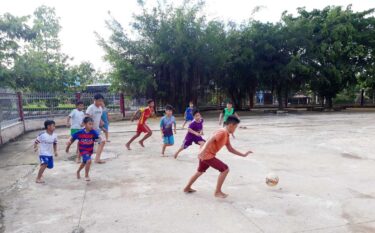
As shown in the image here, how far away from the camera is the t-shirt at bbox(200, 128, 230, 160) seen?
14.8ft

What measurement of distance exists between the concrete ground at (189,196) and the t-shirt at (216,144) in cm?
68

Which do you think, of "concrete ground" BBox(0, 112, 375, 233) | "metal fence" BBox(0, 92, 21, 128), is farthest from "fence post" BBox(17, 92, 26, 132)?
"concrete ground" BBox(0, 112, 375, 233)

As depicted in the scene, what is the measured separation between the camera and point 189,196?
474cm

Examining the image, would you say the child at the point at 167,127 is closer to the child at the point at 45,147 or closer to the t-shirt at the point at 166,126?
the t-shirt at the point at 166,126

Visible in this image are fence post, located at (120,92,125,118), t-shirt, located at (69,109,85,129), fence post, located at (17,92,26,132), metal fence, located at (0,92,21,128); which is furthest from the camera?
fence post, located at (120,92,125,118)

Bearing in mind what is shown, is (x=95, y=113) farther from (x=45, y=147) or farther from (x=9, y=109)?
A: (x=9, y=109)

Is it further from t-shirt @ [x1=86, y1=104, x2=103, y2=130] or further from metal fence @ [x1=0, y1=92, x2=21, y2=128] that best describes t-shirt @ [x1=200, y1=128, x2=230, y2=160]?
metal fence @ [x1=0, y1=92, x2=21, y2=128]

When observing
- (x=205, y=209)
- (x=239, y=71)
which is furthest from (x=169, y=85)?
(x=205, y=209)

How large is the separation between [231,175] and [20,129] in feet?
37.4

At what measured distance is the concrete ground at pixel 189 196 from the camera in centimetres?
378

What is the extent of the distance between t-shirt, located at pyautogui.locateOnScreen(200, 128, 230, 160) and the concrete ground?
677 mm

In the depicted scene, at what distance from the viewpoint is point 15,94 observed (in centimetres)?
1384

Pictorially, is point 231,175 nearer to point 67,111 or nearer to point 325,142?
point 325,142

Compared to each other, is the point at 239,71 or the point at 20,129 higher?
the point at 239,71
